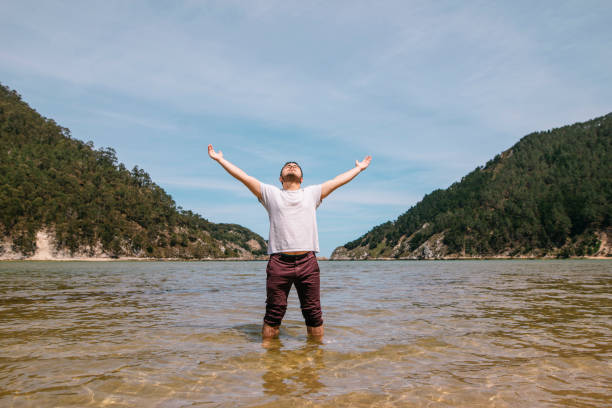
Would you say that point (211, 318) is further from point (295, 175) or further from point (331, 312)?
point (295, 175)

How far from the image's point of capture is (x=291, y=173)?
6.48 metres

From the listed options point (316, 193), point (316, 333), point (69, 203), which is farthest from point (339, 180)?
point (69, 203)

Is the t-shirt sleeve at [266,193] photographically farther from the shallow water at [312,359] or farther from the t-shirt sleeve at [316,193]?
the shallow water at [312,359]

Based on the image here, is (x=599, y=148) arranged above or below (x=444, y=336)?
above

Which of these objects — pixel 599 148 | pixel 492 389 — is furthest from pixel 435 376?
pixel 599 148

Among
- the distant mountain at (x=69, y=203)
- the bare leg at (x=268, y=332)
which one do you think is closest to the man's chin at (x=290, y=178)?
the bare leg at (x=268, y=332)

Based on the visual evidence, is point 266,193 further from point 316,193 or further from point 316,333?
point 316,333

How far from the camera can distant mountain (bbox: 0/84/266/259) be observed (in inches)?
5207

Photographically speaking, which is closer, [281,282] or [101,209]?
[281,282]

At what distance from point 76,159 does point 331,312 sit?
19767 cm

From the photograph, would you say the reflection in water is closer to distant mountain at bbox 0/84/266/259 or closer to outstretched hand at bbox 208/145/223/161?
outstretched hand at bbox 208/145/223/161

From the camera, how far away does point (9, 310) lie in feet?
32.9

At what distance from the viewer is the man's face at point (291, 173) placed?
255 inches

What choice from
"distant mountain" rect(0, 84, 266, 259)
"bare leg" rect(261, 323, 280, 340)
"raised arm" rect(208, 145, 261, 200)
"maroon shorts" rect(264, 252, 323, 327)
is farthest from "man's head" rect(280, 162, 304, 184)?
"distant mountain" rect(0, 84, 266, 259)
